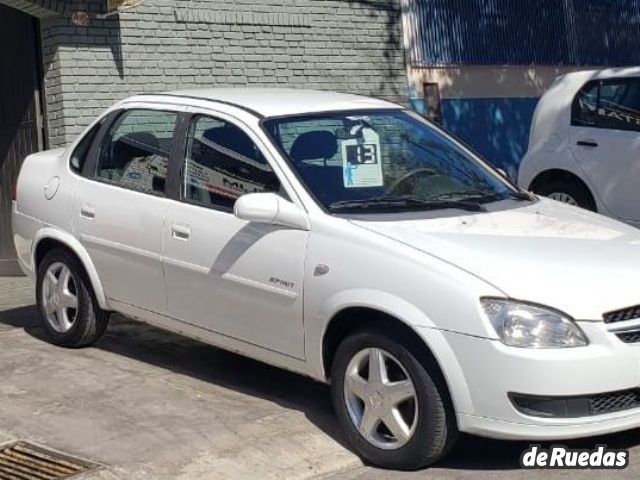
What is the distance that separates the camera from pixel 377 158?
19.1ft

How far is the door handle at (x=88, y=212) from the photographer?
263 inches

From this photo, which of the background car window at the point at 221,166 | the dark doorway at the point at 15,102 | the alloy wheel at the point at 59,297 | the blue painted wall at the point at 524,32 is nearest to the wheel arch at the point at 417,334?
the background car window at the point at 221,166

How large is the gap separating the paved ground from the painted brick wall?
3.66 meters

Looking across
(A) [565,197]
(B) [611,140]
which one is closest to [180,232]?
(B) [611,140]

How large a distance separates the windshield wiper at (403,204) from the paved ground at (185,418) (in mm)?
1128

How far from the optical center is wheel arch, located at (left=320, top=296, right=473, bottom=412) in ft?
15.4

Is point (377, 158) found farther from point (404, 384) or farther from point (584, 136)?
point (584, 136)

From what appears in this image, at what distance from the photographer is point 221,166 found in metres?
6.04

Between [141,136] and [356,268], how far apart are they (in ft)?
7.24

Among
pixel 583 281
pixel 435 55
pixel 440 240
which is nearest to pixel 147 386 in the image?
pixel 440 240

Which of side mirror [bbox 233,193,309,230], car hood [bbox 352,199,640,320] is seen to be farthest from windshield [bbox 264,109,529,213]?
car hood [bbox 352,199,640,320]

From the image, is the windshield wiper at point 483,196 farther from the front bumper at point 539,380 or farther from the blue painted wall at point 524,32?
the blue painted wall at point 524,32

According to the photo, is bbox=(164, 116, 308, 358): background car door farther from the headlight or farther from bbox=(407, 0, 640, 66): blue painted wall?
Answer: bbox=(407, 0, 640, 66): blue painted wall

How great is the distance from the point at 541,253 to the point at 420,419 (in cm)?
90
